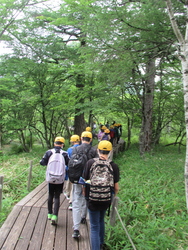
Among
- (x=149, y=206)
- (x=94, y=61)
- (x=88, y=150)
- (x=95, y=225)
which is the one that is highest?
(x=94, y=61)

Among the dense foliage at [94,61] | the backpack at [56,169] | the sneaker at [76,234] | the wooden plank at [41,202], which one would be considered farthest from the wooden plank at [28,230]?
the dense foliage at [94,61]

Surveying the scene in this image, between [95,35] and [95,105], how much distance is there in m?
4.03

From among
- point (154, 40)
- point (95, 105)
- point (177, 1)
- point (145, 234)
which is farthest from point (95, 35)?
point (145, 234)

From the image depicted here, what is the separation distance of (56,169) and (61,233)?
1.24m

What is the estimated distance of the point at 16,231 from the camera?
3639 mm

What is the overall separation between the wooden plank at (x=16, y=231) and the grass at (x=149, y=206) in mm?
690

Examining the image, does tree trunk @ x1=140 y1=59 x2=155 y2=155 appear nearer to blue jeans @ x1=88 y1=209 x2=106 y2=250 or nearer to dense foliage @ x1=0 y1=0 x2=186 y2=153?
dense foliage @ x1=0 y1=0 x2=186 y2=153

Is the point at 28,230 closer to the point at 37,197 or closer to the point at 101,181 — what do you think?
the point at 37,197

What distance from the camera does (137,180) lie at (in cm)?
648

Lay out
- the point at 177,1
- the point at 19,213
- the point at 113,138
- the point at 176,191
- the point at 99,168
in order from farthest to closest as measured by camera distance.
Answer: the point at 113,138, the point at 176,191, the point at 177,1, the point at 19,213, the point at 99,168

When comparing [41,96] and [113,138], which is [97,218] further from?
Result: [41,96]

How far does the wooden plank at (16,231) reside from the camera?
3.24m

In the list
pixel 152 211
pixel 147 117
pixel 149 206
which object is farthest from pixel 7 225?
pixel 147 117

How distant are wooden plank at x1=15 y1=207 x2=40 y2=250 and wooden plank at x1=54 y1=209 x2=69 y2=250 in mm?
519
